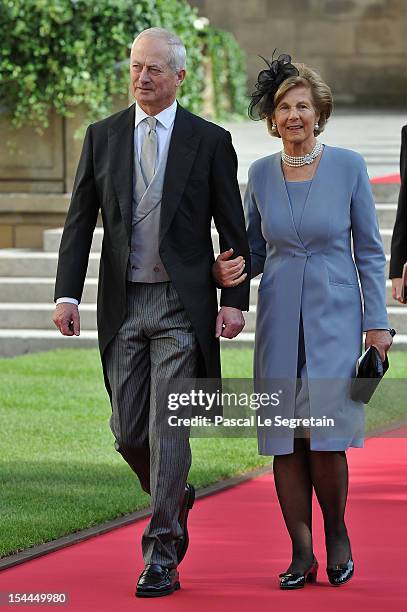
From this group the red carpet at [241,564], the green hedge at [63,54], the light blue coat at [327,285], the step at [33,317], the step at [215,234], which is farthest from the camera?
the green hedge at [63,54]

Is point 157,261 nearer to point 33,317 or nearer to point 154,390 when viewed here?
point 154,390

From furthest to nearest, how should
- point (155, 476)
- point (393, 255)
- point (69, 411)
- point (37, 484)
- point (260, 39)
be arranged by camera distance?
1. point (260, 39)
2. point (69, 411)
3. point (37, 484)
4. point (393, 255)
5. point (155, 476)

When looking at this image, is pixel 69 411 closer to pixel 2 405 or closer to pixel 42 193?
pixel 2 405

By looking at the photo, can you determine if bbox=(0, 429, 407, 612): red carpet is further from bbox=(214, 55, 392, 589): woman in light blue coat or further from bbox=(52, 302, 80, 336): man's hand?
bbox=(52, 302, 80, 336): man's hand

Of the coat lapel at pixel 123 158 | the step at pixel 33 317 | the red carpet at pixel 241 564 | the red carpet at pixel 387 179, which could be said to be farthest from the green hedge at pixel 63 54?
the coat lapel at pixel 123 158

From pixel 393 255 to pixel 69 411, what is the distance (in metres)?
3.14

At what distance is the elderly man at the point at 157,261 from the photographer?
5.30 m

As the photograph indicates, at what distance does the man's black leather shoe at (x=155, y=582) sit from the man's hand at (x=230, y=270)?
1002 millimetres

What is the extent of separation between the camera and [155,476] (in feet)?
17.3

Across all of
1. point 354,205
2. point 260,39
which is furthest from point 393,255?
point 260,39

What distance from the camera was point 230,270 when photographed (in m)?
5.34

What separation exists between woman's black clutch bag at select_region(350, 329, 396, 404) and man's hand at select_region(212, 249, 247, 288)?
0.51 meters

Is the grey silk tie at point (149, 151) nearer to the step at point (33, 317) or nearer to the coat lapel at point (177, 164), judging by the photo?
the coat lapel at point (177, 164)

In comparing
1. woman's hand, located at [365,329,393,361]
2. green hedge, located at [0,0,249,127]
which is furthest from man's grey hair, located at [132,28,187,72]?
green hedge, located at [0,0,249,127]
